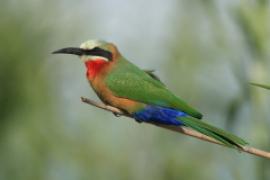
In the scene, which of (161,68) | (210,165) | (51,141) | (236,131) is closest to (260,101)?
(236,131)

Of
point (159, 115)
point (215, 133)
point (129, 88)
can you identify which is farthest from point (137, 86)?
point (215, 133)

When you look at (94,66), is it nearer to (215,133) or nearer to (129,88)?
(129,88)

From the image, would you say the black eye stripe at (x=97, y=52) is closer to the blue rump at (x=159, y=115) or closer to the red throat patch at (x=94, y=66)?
the red throat patch at (x=94, y=66)

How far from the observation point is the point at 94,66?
1.33 m

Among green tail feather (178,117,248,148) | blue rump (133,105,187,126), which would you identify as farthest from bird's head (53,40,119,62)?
green tail feather (178,117,248,148)

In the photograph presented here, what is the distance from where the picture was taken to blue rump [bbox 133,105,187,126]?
113 cm

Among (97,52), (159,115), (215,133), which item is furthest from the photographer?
(97,52)

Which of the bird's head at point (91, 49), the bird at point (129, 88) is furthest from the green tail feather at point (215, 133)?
the bird's head at point (91, 49)

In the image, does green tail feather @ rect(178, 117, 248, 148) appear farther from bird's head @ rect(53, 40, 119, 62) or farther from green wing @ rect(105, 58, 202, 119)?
bird's head @ rect(53, 40, 119, 62)

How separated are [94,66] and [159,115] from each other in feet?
0.62

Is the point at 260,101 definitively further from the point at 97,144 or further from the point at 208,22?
the point at 97,144

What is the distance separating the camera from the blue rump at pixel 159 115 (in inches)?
44.3

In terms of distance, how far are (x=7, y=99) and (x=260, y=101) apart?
0.51m

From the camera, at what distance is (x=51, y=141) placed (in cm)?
159
